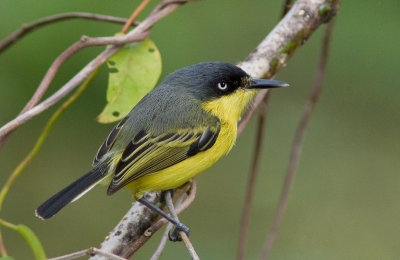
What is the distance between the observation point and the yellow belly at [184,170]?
320 centimetres

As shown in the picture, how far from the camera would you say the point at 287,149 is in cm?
574

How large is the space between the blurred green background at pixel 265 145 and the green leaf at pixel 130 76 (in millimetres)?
1432

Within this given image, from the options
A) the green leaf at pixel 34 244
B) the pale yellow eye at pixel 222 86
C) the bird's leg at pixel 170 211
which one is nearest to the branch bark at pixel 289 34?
the bird's leg at pixel 170 211

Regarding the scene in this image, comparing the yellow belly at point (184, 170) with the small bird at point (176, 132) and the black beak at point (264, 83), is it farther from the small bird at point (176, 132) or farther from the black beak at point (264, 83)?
the black beak at point (264, 83)

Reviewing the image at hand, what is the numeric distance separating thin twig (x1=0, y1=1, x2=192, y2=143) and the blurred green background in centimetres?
146

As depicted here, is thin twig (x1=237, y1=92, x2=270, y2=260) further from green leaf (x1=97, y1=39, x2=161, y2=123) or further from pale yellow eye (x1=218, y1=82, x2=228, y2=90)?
green leaf (x1=97, y1=39, x2=161, y2=123)

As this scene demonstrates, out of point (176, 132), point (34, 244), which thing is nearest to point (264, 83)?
point (176, 132)

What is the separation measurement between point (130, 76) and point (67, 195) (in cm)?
64

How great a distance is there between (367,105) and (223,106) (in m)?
2.32

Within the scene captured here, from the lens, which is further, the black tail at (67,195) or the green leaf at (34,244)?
the black tail at (67,195)

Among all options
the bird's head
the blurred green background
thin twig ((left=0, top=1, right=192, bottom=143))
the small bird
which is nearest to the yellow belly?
the small bird

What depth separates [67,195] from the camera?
307 cm

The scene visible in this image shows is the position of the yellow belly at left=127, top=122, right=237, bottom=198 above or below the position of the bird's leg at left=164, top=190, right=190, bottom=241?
above

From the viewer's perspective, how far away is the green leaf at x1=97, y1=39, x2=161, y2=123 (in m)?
3.25
